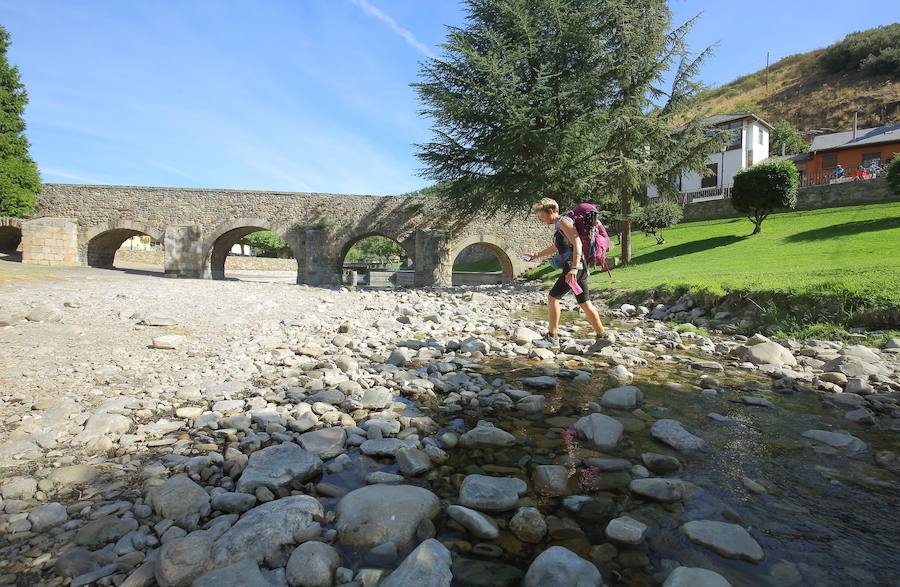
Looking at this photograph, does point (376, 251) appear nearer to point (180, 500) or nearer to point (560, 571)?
point (180, 500)

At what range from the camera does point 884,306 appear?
598 centimetres

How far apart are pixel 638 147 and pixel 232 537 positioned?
18.0 m

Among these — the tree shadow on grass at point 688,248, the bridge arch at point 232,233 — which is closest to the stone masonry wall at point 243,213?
the bridge arch at point 232,233

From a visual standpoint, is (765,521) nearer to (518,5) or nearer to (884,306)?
(884,306)

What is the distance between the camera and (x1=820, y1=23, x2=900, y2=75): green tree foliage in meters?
54.2

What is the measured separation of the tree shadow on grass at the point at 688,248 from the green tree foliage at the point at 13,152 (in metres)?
30.8

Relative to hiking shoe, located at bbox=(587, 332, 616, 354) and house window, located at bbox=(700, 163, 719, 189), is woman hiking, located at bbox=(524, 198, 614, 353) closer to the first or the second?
hiking shoe, located at bbox=(587, 332, 616, 354)

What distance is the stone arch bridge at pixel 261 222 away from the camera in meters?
22.7

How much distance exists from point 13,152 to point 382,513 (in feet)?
110

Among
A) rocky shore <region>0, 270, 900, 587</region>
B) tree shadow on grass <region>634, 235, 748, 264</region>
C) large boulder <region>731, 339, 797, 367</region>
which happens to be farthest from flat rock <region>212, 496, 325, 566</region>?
tree shadow on grass <region>634, 235, 748, 264</region>

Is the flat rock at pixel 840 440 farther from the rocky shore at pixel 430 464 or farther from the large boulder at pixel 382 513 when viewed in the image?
the large boulder at pixel 382 513

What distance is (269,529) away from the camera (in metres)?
1.84

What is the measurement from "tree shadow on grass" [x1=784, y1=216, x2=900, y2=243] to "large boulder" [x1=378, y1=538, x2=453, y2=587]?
731 inches

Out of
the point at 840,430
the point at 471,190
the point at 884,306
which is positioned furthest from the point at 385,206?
the point at 840,430
